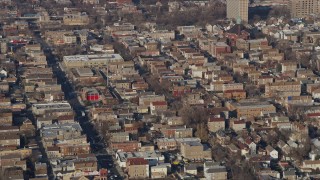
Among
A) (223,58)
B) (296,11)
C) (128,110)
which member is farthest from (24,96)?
(296,11)

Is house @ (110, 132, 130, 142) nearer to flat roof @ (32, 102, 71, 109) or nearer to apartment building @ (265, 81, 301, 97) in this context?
flat roof @ (32, 102, 71, 109)

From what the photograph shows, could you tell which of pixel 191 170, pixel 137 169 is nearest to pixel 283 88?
pixel 191 170

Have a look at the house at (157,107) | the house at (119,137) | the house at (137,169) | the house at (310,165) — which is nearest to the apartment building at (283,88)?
the house at (157,107)

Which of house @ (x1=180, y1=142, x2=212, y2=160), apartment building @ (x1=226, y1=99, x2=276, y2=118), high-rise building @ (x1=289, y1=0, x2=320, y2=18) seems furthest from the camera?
high-rise building @ (x1=289, y1=0, x2=320, y2=18)

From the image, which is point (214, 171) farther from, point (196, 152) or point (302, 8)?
point (302, 8)

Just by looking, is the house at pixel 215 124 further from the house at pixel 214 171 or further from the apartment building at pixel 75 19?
the apartment building at pixel 75 19

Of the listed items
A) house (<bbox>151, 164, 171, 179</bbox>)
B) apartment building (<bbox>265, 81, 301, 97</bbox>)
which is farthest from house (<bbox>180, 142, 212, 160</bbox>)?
apartment building (<bbox>265, 81, 301, 97</bbox>)
